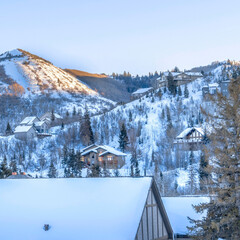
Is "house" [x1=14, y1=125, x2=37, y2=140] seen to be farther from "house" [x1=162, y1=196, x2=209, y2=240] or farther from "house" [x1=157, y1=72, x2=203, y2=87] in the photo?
"house" [x1=162, y1=196, x2=209, y2=240]

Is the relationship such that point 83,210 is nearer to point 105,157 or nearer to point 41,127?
point 105,157

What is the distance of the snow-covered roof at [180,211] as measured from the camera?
2652cm

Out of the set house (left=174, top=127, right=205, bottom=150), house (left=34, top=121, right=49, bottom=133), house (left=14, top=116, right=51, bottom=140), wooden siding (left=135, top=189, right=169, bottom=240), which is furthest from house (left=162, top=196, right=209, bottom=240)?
house (left=34, top=121, right=49, bottom=133)

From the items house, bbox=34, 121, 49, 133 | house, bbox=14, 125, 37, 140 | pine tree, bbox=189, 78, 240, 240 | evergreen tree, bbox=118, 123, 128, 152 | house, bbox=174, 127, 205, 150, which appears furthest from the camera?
house, bbox=34, 121, 49, 133

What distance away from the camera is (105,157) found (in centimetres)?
8094

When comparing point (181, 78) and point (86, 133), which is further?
point (181, 78)

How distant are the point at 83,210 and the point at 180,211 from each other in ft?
28.4

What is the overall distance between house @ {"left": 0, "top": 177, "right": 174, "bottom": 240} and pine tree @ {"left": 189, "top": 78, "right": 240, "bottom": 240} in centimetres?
328

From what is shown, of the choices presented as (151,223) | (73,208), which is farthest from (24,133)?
(151,223)

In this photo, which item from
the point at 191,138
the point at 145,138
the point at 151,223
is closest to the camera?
the point at 151,223

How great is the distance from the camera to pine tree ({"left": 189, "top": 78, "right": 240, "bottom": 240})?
20.0 m

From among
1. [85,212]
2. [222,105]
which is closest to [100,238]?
[85,212]

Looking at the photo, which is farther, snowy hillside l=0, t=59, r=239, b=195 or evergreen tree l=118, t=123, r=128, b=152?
evergreen tree l=118, t=123, r=128, b=152

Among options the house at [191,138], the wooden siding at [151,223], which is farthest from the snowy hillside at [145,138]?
the wooden siding at [151,223]
